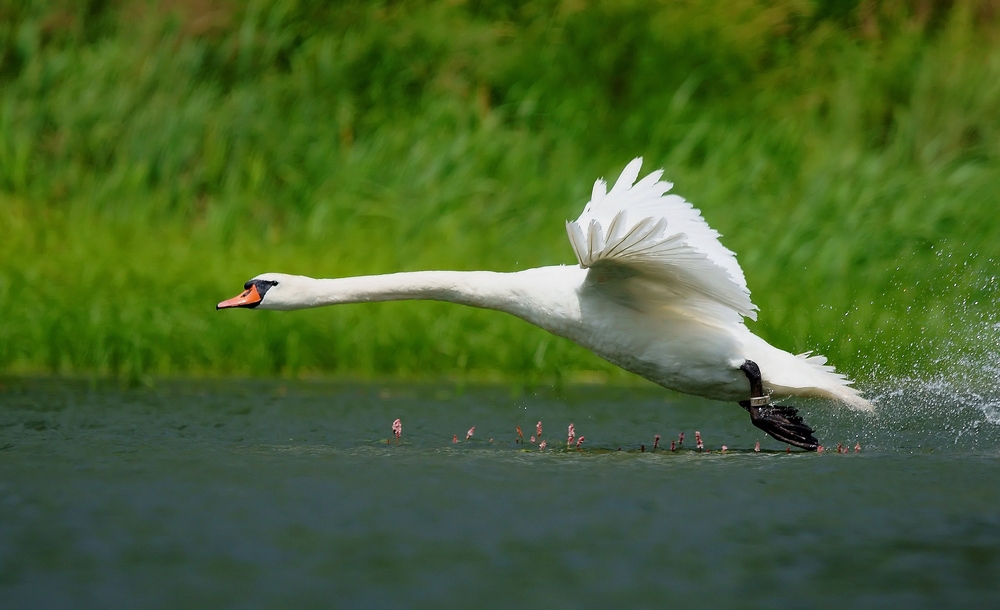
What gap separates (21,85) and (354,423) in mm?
6354

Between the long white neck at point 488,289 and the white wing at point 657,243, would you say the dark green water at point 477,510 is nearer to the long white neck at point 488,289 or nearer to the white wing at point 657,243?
the long white neck at point 488,289

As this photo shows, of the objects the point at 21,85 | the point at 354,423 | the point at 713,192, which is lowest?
the point at 354,423

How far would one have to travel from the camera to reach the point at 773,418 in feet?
23.2

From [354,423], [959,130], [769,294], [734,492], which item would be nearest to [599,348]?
[734,492]

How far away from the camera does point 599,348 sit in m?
6.93

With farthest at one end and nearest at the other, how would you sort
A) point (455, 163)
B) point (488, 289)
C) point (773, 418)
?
point (455, 163), point (773, 418), point (488, 289)

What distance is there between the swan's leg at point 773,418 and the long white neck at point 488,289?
35.7 inches

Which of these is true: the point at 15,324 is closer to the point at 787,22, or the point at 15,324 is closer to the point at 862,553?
the point at 862,553

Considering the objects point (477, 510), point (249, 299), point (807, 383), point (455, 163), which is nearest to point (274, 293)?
point (249, 299)

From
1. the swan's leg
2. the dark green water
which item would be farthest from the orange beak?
the swan's leg

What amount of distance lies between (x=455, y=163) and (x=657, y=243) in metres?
6.21

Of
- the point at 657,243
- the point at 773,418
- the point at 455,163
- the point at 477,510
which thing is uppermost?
the point at 455,163

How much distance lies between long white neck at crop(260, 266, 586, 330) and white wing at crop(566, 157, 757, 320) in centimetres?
27

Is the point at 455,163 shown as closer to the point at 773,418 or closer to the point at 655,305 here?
the point at 655,305
